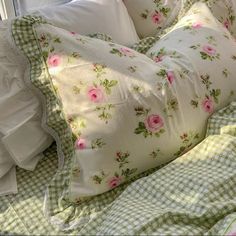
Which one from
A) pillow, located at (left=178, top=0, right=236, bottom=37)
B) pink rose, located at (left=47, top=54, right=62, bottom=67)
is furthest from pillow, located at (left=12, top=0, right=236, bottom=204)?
pillow, located at (left=178, top=0, right=236, bottom=37)

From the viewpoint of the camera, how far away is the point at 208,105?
971mm

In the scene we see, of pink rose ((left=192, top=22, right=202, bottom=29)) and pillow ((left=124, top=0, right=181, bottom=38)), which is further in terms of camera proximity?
pillow ((left=124, top=0, right=181, bottom=38))

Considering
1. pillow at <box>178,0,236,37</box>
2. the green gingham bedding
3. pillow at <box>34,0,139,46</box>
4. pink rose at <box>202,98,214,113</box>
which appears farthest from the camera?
pillow at <box>178,0,236,37</box>

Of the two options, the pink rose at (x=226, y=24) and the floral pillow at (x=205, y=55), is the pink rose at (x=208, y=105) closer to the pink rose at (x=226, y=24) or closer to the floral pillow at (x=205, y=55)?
the floral pillow at (x=205, y=55)

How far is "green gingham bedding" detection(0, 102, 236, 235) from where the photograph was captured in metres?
0.76

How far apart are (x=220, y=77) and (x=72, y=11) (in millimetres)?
440

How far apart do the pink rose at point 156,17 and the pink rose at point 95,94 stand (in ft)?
1.58

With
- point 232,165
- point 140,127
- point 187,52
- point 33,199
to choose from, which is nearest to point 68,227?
point 33,199

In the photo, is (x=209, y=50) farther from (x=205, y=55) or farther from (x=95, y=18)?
(x=95, y=18)

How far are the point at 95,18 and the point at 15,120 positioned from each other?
0.38 m

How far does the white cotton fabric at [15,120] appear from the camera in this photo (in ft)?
3.07

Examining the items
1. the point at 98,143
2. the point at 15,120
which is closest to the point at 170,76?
the point at 98,143

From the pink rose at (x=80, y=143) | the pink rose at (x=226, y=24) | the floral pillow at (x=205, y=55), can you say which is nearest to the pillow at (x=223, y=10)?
the pink rose at (x=226, y=24)

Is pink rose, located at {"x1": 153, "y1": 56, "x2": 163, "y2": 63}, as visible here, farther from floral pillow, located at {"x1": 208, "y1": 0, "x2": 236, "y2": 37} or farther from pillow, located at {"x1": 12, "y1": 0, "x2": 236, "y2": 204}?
floral pillow, located at {"x1": 208, "y1": 0, "x2": 236, "y2": 37}
